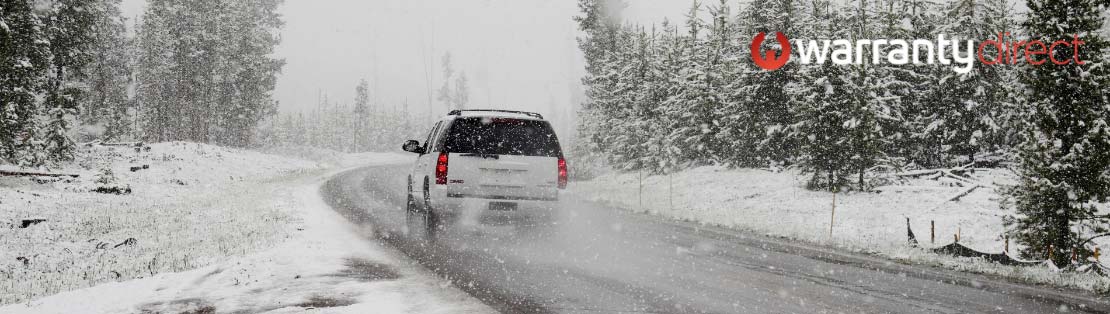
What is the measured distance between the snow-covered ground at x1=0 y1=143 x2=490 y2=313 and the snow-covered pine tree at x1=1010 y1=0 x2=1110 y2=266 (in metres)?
12.8

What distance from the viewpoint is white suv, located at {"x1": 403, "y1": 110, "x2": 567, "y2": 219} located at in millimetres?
9648

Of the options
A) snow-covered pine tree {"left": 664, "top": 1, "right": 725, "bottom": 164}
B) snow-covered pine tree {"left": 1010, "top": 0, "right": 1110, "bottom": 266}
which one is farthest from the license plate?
snow-covered pine tree {"left": 664, "top": 1, "right": 725, "bottom": 164}

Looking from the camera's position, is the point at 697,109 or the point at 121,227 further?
the point at 697,109

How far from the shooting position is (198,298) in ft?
18.9

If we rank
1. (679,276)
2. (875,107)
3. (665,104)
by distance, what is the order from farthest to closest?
(665,104), (875,107), (679,276)

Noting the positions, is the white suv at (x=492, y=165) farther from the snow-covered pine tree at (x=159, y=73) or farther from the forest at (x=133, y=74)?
the snow-covered pine tree at (x=159, y=73)

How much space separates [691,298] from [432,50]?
4966 inches

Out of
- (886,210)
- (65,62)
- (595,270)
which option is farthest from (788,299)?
(65,62)

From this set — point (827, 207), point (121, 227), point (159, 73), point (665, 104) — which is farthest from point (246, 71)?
point (827, 207)

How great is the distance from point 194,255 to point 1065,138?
624 inches

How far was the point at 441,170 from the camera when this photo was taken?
9695 millimetres

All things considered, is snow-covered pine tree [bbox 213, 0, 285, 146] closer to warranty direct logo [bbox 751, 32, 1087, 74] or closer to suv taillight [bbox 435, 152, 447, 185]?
warranty direct logo [bbox 751, 32, 1087, 74]

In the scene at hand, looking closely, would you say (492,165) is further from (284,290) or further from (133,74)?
(133,74)

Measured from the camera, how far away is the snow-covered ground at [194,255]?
5.71m
